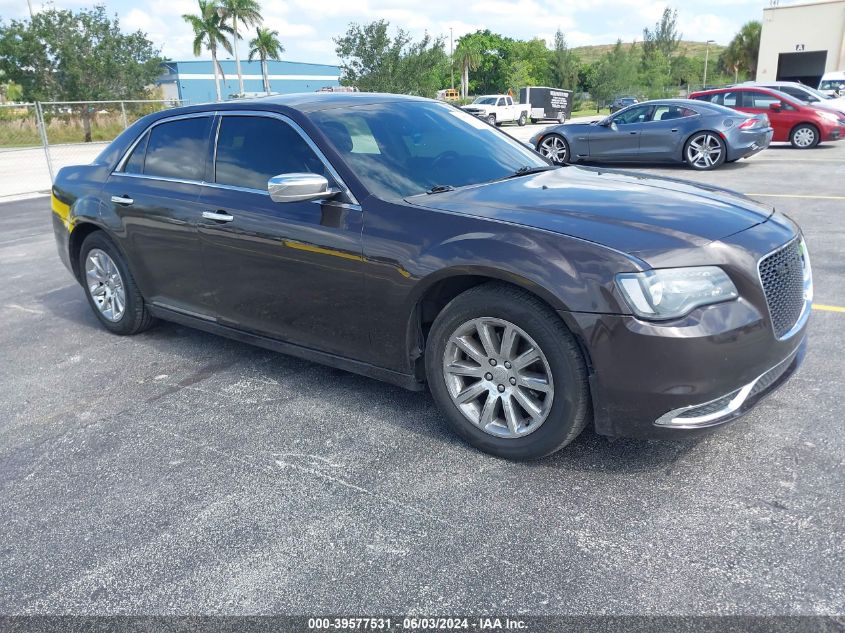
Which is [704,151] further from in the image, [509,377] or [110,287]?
[509,377]

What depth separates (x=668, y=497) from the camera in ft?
9.64

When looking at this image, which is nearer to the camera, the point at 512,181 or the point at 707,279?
the point at 707,279

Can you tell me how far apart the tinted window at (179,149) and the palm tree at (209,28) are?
60912 mm

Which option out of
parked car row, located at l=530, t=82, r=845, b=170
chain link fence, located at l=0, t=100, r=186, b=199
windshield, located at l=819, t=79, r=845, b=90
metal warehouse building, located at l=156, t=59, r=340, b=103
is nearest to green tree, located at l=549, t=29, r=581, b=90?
windshield, located at l=819, t=79, r=845, b=90

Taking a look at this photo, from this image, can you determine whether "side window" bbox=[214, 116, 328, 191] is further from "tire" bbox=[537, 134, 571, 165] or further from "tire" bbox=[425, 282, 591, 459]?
"tire" bbox=[537, 134, 571, 165]

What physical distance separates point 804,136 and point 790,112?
0.71 metres

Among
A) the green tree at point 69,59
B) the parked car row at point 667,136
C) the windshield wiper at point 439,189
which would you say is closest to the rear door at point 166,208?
the windshield wiper at point 439,189

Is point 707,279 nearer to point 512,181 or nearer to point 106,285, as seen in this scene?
point 512,181

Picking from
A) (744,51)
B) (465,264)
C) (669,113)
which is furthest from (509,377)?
(744,51)

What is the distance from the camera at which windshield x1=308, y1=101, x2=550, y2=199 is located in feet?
12.2

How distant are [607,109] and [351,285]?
5445 cm

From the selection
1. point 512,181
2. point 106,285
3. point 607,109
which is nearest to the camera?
point 512,181

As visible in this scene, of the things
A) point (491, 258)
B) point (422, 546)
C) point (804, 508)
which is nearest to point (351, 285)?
point (491, 258)

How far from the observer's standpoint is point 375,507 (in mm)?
2965
